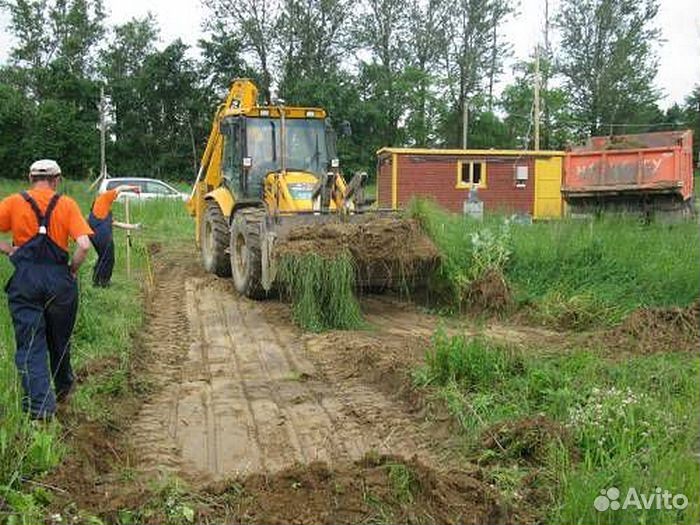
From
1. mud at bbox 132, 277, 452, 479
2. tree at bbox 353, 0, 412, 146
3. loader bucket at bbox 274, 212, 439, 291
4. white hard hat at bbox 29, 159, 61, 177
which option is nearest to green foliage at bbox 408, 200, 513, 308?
loader bucket at bbox 274, 212, 439, 291

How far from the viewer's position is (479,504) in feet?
13.7

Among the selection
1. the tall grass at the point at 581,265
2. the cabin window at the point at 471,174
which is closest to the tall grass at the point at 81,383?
the tall grass at the point at 581,265

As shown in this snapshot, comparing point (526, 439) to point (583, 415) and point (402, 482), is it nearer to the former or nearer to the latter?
point (583, 415)

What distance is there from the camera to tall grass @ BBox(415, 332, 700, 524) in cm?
399

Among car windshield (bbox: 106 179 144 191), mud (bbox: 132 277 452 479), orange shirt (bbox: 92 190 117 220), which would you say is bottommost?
mud (bbox: 132 277 452 479)

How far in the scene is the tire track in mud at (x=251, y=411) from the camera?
5234 millimetres

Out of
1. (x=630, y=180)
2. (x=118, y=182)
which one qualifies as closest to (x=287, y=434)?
(x=630, y=180)

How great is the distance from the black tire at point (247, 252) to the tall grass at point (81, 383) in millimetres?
1434

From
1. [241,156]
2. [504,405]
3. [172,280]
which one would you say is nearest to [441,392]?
[504,405]

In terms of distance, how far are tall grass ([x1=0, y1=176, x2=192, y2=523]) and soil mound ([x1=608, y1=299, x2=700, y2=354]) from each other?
15.7 feet

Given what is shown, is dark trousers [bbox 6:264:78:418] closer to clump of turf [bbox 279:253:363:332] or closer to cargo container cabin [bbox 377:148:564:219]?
clump of turf [bbox 279:253:363:332]

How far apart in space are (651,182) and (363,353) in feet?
37.2

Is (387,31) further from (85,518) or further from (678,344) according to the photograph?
(85,518)

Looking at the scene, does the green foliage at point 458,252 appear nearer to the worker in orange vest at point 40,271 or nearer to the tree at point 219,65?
the worker in orange vest at point 40,271
